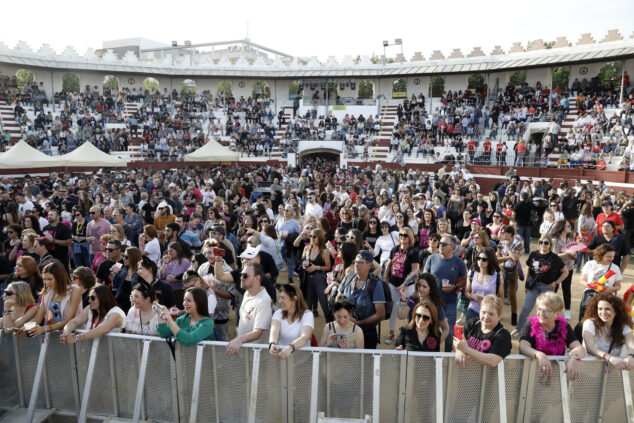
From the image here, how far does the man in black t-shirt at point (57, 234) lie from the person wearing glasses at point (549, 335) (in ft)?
24.2

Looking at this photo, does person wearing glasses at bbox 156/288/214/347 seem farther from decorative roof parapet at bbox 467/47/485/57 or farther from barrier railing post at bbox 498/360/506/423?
decorative roof parapet at bbox 467/47/485/57

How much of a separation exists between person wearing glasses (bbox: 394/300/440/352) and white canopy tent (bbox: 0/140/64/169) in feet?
49.0

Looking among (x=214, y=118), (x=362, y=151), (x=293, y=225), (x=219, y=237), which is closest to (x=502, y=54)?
(x=362, y=151)

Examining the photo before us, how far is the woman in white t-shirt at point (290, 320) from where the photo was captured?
4.27 m

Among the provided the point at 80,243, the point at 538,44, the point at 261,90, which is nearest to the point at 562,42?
the point at 538,44

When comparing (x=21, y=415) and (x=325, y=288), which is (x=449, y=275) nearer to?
(x=325, y=288)

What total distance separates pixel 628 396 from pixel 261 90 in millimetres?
38569

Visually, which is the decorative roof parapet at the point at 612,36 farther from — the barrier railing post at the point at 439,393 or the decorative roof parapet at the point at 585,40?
the barrier railing post at the point at 439,393

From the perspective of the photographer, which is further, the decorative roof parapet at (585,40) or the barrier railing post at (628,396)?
the decorative roof parapet at (585,40)

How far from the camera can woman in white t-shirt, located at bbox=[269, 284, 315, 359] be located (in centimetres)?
427

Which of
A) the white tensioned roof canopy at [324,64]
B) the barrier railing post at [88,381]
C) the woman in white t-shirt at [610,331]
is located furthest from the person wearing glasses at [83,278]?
the white tensioned roof canopy at [324,64]

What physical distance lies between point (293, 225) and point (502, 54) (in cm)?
2885

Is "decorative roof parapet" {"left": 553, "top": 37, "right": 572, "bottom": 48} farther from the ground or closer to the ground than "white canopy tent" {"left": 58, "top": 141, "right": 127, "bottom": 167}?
farther from the ground

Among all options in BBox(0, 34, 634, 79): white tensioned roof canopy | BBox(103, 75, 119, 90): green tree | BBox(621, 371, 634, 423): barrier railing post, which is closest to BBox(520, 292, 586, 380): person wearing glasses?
BBox(621, 371, 634, 423): barrier railing post
